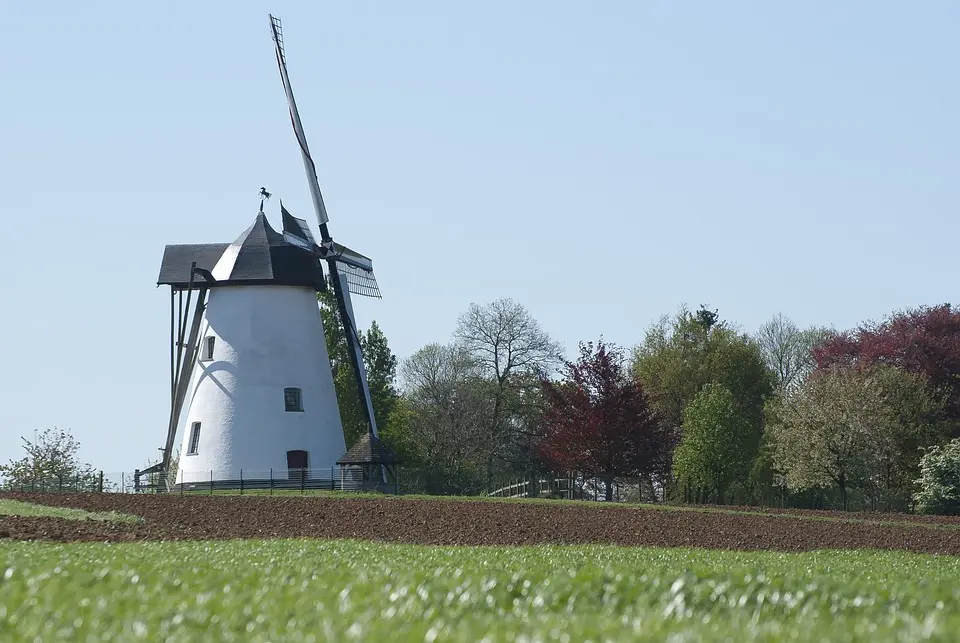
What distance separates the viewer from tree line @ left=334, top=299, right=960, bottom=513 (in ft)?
186

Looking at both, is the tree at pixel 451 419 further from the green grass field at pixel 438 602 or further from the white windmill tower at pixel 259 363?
the green grass field at pixel 438 602

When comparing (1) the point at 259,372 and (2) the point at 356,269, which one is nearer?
(1) the point at 259,372

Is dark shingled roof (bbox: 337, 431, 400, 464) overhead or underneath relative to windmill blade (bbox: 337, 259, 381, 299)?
underneath

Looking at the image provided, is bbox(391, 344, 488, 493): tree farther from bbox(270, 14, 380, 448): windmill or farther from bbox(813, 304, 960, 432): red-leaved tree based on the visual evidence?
bbox(813, 304, 960, 432): red-leaved tree

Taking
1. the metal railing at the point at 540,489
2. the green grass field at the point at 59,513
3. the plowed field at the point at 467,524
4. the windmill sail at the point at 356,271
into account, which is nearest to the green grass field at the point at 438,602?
the plowed field at the point at 467,524

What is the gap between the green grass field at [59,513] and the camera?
32.1 metres

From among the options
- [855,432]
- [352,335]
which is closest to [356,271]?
[352,335]

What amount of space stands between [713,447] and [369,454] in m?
16.8

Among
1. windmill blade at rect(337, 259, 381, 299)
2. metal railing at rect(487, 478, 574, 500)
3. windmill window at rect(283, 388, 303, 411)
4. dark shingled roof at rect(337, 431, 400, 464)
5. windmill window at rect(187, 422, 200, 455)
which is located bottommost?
metal railing at rect(487, 478, 574, 500)

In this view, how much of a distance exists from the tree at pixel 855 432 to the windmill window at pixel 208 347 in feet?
81.9

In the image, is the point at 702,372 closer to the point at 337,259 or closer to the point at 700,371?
the point at 700,371

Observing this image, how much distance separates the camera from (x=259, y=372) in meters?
55.2

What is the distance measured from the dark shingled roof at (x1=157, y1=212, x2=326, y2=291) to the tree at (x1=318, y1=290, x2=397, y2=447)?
5377mm

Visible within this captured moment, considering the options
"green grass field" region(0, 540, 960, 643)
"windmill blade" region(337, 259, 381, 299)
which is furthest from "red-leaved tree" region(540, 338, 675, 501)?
"green grass field" region(0, 540, 960, 643)
